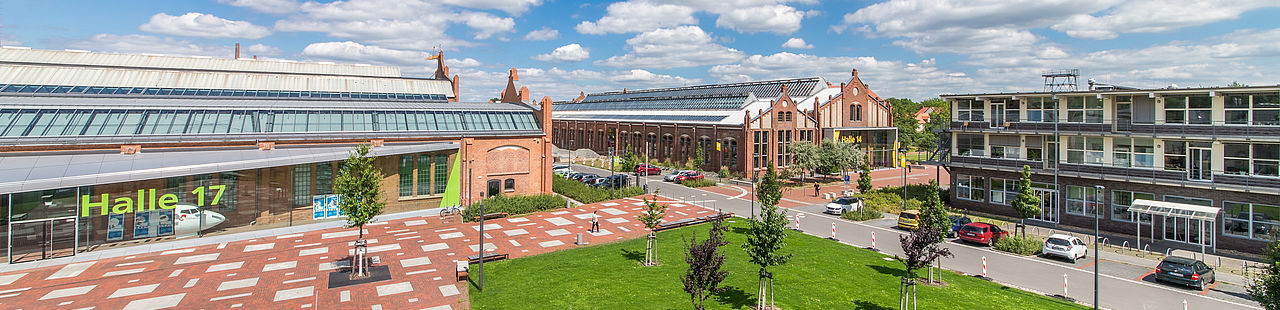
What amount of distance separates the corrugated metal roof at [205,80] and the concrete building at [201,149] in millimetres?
125

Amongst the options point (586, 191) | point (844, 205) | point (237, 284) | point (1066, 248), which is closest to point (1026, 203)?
point (1066, 248)

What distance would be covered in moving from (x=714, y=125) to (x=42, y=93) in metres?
51.6

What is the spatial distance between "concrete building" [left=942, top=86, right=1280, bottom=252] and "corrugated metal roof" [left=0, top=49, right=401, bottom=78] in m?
50.5

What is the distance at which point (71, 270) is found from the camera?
75.8 ft

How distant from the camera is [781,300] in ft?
61.9

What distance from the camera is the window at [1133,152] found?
31.1 meters

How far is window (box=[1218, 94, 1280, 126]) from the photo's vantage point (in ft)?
90.0

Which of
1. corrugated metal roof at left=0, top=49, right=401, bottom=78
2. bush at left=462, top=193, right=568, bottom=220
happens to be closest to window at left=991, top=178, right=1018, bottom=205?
bush at left=462, top=193, right=568, bottom=220

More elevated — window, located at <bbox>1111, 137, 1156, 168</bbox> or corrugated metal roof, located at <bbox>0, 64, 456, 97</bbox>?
corrugated metal roof, located at <bbox>0, 64, 456, 97</bbox>

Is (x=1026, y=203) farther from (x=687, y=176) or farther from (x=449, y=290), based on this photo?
(x=687, y=176)

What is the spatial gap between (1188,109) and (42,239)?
51983mm

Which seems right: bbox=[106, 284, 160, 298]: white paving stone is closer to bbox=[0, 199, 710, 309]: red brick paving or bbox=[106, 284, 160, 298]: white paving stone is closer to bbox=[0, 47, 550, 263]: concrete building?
bbox=[0, 199, 710, 309]: red brick paving

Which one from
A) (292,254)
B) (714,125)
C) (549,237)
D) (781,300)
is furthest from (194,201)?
(714,125)

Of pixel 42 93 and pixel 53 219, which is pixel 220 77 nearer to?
pixel 42 93
